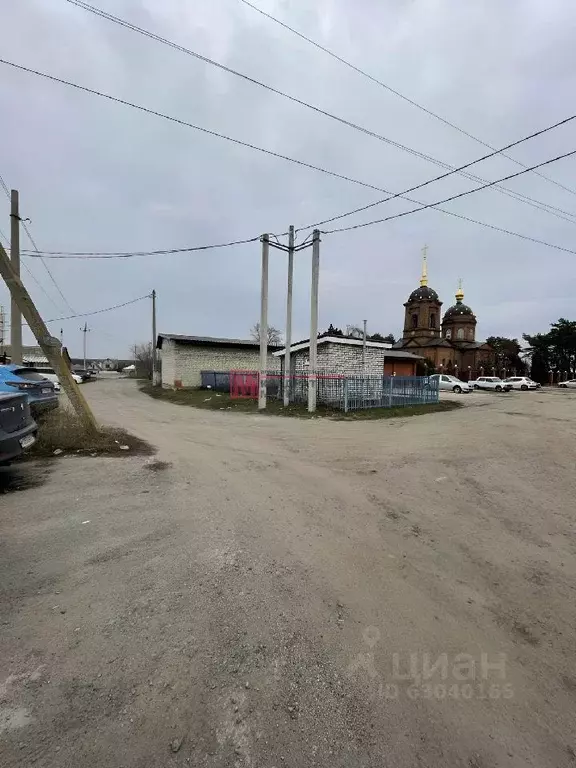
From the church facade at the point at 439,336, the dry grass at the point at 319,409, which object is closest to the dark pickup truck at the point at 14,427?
the dry grass at the point at 319,409

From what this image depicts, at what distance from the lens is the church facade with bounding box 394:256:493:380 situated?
63.6 meters

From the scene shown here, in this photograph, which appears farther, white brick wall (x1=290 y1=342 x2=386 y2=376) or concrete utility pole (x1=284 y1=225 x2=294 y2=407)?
white brick wall (x1=290 y1=342 x2=386 y2=376)

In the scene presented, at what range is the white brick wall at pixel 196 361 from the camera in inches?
1200

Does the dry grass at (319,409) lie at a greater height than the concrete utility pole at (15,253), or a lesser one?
lesser

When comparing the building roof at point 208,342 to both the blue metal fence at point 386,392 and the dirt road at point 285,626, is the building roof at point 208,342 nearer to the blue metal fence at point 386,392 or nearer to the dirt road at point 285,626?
the blue metal fence at point 386,392

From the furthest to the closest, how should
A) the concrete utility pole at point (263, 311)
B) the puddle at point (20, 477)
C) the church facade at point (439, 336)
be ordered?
1. the church facade at point (439, 336)
2. the concrete utility pole at point (263, 311)
3. the puddle at point (20, 477)

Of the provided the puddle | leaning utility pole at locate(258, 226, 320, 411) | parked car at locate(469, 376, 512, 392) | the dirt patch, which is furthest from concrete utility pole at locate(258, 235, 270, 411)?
parked car at locate(469, 376, 512, 392)

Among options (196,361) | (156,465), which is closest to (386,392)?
(156,465)

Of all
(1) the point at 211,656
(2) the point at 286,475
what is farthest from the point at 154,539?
(2) the point at 286,475

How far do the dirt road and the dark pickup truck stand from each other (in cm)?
52

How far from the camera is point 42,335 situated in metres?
7.95

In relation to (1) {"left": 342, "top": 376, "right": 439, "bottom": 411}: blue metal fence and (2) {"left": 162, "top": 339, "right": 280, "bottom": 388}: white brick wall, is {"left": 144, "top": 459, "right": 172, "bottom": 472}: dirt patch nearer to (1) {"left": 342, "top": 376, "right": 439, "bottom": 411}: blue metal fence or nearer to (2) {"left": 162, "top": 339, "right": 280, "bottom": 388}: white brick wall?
(1) {"left": 342, "top": 376, "right": 439, "bottom": 411}: blue metal fence

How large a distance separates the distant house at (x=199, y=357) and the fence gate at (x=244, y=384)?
6.56m

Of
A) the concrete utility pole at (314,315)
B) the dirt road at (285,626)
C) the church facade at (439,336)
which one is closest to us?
the dirt road at (285,626)
